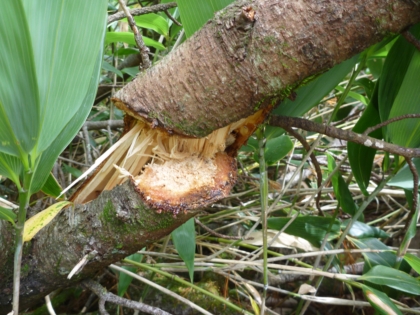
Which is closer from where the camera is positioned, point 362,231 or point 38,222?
point 38,222

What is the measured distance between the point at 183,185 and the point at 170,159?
5cm

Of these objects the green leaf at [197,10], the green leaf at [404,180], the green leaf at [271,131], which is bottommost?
the green leaf at [404,180]

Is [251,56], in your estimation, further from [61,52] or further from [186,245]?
[186,245]

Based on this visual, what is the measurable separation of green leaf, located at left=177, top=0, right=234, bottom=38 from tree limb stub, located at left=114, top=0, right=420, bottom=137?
8cm

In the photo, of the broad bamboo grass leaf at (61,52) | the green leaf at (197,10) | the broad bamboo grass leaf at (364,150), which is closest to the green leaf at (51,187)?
the broad bamboo grass leaf at (61,52)

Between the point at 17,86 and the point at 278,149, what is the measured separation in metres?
0.65

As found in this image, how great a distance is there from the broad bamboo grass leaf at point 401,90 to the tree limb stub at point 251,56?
17cm

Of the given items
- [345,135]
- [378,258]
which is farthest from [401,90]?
[378,258]

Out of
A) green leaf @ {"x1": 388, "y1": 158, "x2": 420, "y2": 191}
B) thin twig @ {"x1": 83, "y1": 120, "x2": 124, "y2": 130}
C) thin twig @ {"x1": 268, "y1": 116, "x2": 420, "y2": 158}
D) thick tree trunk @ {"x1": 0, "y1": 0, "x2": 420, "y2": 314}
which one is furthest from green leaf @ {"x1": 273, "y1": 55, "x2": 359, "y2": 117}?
thin twig @ {"x1": 83, "y1": 120, "x2": 124, "y2": 130}

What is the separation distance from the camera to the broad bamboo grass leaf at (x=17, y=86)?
1.05 feet

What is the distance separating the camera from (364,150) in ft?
2.34

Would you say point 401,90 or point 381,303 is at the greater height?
point 401,90

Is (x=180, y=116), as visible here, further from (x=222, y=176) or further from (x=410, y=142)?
(x=410, y=142)

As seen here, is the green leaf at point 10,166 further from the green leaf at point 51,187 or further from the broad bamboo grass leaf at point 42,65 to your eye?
the green leaf at point 51,187
